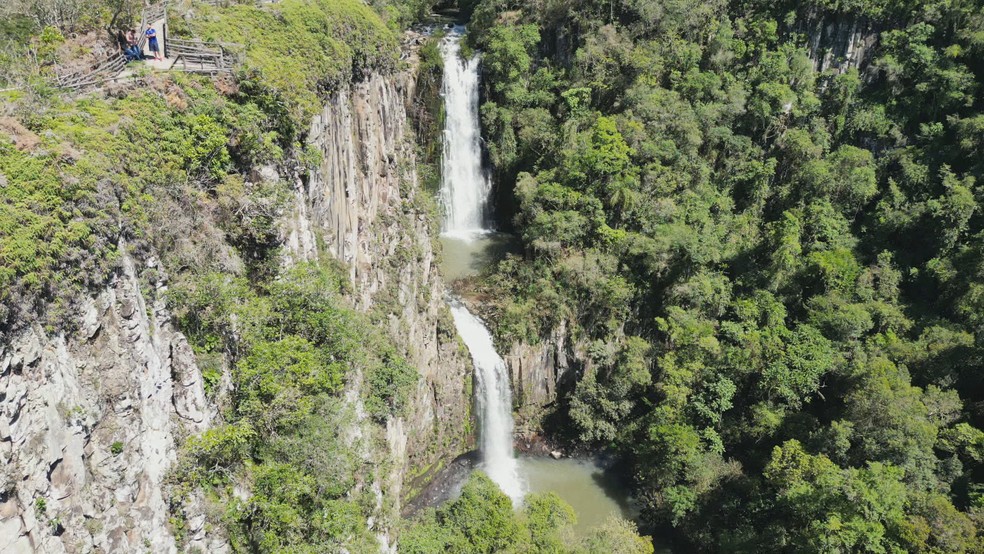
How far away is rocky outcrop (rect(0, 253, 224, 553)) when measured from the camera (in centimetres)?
845

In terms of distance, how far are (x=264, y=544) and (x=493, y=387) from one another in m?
19.1

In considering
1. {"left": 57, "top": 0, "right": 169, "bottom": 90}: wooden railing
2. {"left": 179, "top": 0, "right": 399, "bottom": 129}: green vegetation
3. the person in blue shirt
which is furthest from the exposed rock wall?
{"left": 57, "top": 0, "right": 169, "bottom": 90}: wooden railing

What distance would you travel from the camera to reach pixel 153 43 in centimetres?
1738

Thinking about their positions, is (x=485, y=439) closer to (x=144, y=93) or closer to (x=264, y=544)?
(x=264, y=544)

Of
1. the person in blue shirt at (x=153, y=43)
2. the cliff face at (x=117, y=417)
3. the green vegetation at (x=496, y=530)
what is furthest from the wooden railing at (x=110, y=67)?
the green vegetation at (x=496, y=530)

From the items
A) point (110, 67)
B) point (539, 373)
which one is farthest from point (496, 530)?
point (110, 67)

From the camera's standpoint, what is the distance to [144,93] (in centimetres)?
1477

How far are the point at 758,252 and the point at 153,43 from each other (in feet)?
99.5

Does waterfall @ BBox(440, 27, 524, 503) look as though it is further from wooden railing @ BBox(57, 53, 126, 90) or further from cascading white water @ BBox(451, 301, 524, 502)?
wooden railing @ BBox(57, 53, 126, 90)

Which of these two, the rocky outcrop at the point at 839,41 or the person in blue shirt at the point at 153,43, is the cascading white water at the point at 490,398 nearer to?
the person in blue shirt at the point at 153,43

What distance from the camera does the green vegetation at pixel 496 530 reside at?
20266 mm

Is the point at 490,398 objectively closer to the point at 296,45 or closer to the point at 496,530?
the point at 496,530

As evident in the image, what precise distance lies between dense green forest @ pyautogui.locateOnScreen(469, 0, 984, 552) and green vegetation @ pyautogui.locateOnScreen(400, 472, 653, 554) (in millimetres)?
6083

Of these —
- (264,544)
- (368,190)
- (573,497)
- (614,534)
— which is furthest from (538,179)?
(264,544)
